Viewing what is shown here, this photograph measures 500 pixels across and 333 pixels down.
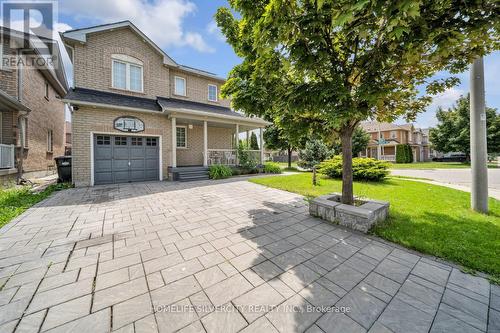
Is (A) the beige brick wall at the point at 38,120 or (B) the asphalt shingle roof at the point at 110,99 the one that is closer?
(B) the asphalt shingle roof at the point at 110,99

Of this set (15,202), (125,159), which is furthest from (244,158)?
(15,202)

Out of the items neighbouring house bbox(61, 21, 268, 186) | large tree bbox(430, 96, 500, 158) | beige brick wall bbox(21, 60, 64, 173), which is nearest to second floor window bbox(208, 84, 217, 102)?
neighbouring house bbox(61, 21, 268, 186)

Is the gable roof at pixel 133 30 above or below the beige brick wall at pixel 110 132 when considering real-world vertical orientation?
above

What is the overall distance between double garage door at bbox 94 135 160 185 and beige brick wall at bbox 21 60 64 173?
174 inches

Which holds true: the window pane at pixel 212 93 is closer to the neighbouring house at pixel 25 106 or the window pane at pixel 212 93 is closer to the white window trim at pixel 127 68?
the white window trim at pixel 127 68

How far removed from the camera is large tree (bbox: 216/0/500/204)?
99.0 inches

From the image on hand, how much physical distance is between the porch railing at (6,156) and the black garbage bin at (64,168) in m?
1.49

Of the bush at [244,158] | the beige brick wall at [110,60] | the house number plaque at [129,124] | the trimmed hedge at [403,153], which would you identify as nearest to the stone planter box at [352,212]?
the bush at [244,158]

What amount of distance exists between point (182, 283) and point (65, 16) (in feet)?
43.7

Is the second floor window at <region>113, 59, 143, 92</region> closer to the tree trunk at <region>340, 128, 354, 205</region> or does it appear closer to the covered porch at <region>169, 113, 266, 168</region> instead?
the covered porch at <region>169, 113, 266, 168</region>

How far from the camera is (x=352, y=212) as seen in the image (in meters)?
3.95

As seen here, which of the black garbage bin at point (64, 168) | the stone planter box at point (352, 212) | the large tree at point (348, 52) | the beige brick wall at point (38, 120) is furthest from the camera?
the beige brick wall at point (38, 120)

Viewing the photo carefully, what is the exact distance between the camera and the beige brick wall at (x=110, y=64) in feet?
31.2

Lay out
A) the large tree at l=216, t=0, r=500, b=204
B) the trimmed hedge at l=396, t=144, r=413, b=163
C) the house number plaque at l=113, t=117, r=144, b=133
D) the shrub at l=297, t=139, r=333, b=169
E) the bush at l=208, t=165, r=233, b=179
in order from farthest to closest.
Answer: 1. the trimmed hedge at l=396, t=144, r=413, b=163
2. the shrub at l=297, t=139, r=333, b=169
3. the bush at l=208, t=165, r=233, b=179
4. the house number plaque at l=113, t=117, r=144, b=133
5. the large tree at l=216, t=0, r=500, b=204
